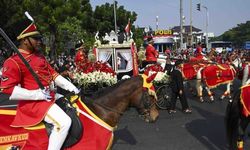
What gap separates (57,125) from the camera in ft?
16.0

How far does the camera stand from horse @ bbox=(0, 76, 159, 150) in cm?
503

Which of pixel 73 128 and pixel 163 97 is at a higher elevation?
pixel 73 128

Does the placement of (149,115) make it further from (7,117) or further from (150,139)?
(150,139)

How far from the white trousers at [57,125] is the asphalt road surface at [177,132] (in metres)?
3.02

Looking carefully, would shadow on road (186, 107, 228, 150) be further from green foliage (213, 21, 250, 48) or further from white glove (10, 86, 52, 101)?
A: green foliage (213, 21, 250, 48)

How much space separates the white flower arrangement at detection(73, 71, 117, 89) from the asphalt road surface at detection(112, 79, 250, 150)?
1.32 metres

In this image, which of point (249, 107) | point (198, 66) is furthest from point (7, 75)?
point (198, 66)

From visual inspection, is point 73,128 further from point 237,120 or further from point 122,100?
point 237,120

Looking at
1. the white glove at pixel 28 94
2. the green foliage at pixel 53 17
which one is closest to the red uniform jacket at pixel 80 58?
the white glove at pixel 28 94

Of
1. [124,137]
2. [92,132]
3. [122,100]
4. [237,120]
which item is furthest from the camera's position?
[124,137]

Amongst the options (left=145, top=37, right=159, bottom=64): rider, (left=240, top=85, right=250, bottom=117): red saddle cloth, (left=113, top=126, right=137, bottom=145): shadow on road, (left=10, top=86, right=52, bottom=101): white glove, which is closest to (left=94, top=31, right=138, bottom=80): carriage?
(left=145, top=37, right=159, bottom=64): rider

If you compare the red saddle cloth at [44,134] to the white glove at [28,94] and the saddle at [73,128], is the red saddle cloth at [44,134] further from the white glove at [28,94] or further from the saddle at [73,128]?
the white glove at [28,94]

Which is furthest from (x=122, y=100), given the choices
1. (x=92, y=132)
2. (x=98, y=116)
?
(x=92, y=132)

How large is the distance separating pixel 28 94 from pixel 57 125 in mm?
581
